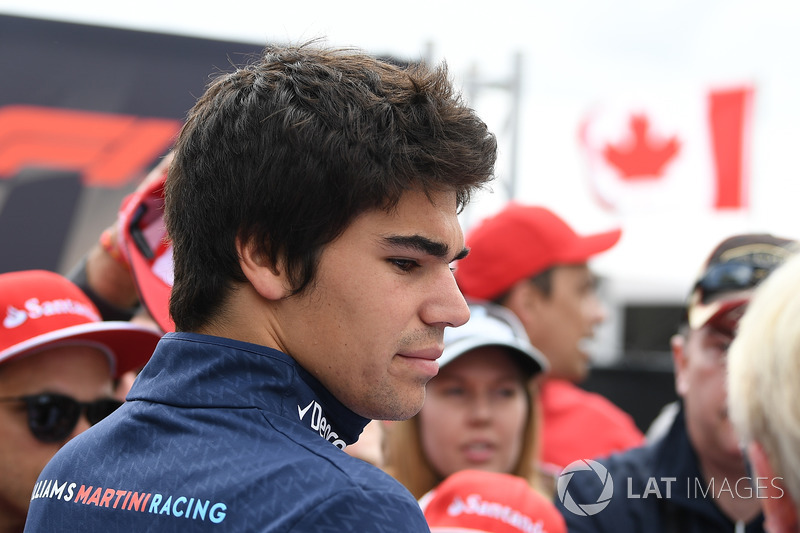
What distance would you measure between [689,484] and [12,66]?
3.55 metres

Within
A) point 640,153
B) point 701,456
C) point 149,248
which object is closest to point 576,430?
point 701,456

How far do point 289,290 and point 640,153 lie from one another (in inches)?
428

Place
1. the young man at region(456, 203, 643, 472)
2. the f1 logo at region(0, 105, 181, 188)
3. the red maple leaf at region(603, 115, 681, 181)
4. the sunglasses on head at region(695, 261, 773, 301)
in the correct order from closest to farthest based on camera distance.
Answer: the sunglasses on head at region(695, 261, 773, 301) < the young man at region(456, 203, 643, 472) < the f1 logo at region(0, 105, 181, 188) < the red maple leaf at region(603, 115, 681, 181)

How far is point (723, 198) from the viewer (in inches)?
400

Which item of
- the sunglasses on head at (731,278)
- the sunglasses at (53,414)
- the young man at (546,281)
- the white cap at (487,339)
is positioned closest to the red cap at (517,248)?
the young man at (546,281)

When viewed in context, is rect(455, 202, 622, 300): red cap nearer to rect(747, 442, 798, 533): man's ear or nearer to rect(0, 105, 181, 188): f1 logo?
rect(0, 105, 181, 188): f1 logo

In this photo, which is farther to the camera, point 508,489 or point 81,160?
point 81,160

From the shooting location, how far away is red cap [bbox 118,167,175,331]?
1.82 metres

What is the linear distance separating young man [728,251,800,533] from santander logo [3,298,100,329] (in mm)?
1548

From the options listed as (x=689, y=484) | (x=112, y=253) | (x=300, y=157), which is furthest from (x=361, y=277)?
(x=689, y=484)

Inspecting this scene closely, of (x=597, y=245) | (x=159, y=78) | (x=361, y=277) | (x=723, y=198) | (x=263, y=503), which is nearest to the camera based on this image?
(x=263, y=503)

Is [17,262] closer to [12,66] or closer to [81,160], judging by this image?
[81,160]

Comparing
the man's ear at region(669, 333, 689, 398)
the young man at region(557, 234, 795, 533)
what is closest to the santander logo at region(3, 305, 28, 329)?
the young man at region(557, 234, 795, 533)

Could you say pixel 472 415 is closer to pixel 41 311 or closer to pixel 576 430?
pixel 576 430
